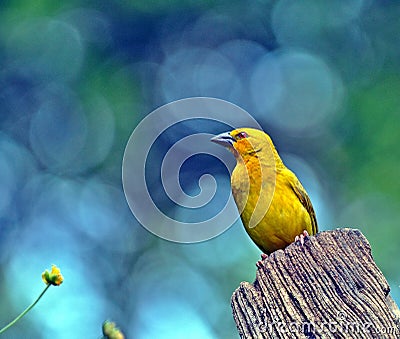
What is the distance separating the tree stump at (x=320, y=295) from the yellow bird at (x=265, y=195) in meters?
1.54

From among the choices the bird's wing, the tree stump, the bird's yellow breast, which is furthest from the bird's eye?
the tree stump

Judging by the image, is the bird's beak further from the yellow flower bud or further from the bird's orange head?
the yellow flower bud

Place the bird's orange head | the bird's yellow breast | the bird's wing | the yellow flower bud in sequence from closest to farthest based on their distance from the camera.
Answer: the yellow flower bud → the bird's yellow breast → the bird's wing → the bird's orange head

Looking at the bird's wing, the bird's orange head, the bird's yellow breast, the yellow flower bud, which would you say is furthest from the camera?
the bird's orange head

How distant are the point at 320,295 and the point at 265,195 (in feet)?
6.50

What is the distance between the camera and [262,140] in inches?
175

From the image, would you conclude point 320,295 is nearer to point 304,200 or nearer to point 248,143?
point 304,200

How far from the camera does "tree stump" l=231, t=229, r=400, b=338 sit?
221 cm

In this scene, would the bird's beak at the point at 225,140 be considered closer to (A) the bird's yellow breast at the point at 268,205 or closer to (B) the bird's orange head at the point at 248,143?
(B) the bird's orange head at the point at 248,143

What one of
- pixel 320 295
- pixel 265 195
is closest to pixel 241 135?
pixel 265 195

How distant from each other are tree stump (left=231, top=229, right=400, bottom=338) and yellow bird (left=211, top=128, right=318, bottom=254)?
1.54m

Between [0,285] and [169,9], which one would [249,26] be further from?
[0,285]

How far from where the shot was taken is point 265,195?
4270 mm

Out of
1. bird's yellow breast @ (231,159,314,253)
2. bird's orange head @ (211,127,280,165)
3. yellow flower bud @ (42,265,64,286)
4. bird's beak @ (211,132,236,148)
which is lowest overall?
yellow flower bud @ (42,265,64,286)
